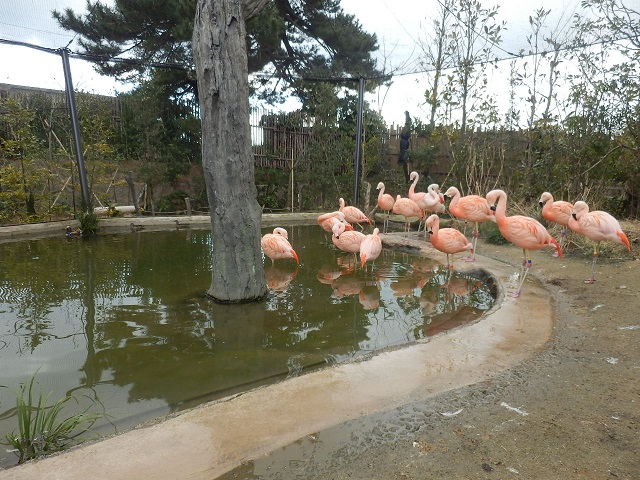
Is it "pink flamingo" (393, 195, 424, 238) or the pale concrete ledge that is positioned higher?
"pink flamingo" (393, 195, 424, 238)

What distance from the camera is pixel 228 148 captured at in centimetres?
372

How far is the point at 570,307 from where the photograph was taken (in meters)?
3.73

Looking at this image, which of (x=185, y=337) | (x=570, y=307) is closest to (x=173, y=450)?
(x=185, y=337)

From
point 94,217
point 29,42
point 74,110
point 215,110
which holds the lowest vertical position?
point 94,217

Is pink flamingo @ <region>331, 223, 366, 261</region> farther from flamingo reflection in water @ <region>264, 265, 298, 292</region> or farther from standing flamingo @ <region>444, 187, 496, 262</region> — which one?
standing flamingo @ <region>444, 187, 496, 262</region>

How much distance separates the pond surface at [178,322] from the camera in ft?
8.32

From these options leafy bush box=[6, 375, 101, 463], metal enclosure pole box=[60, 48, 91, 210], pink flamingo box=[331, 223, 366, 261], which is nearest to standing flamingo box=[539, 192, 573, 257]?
pink flamingo box=[331, 223, 366, 261]

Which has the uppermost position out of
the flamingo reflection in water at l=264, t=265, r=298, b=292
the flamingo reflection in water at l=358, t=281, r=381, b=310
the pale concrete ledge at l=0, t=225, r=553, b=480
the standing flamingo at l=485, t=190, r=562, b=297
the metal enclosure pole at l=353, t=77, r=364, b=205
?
the metal enclosure pole at l=353, t=77, r=364, b=205

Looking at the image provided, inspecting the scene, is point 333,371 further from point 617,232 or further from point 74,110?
point 74,110

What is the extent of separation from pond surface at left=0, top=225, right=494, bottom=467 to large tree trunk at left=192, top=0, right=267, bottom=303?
11.8 inches

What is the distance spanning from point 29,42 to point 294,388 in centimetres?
764

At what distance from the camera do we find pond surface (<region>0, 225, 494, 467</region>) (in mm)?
2535

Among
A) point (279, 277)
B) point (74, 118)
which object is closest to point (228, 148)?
point (279, 277)

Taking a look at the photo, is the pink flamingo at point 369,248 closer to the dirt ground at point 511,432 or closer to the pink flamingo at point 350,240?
the pink flamingo at point 350,240
